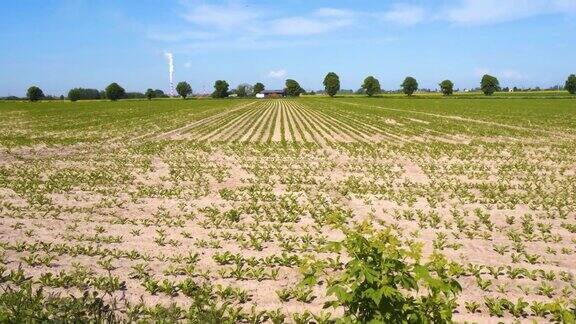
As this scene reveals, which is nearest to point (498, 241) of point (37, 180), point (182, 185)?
point (182, 185)

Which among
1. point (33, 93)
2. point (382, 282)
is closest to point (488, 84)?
point (33, 93)

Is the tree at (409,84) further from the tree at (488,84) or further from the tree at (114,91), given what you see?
the tree at (114,91)

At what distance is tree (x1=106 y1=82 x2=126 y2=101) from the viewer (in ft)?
589

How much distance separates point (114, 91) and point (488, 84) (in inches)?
5944

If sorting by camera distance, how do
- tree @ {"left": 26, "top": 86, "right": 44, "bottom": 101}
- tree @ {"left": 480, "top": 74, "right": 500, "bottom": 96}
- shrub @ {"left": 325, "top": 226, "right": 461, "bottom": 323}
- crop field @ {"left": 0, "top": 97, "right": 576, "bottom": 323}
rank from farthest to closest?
1. tree @ {"left": 480, "top": 74, "right": 500, "bottom": 96}
2. tree @ {"left": 26, "top": 86, "right": 44, "bottom": 101}
3. crop field @ {"left": 0, "top": 97, "right": 576, "bottom": 323}
4. shrub @ {"left": 325, "top": 226, "right": 461, "bottom": 323}

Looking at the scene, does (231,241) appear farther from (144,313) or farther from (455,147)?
(455,147)

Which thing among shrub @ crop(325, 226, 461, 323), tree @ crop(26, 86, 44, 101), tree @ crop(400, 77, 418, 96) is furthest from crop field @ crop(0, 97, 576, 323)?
tree @ crop(400, 77, 418, 96)

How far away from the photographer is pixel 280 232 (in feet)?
32.6

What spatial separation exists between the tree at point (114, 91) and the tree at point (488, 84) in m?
148

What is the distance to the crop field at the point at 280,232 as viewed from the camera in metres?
6.40

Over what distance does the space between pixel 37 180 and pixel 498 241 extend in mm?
14148

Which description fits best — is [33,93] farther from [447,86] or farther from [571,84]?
[571,84]

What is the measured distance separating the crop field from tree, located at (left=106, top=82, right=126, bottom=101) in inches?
6672

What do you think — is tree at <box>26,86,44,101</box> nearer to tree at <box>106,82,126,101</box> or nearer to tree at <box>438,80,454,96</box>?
tree at <box>106,82,126,101</box>
